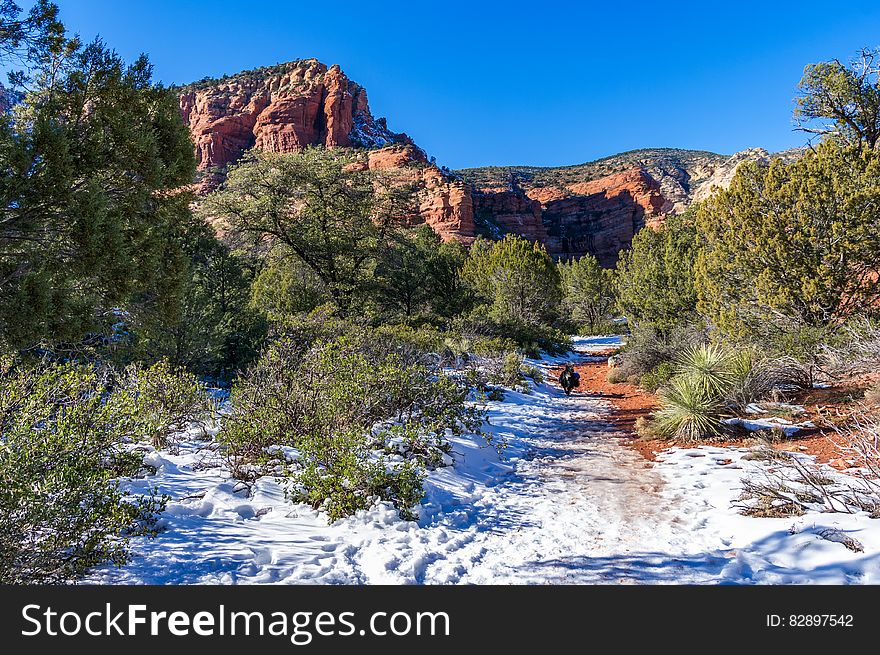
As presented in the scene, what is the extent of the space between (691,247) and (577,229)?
9387 centimetres

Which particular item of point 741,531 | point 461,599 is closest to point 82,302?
point 461,599

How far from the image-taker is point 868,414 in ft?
20.6

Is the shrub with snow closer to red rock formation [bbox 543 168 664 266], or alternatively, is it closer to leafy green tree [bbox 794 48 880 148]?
leafy green tree [bbox 794 48 880 148]

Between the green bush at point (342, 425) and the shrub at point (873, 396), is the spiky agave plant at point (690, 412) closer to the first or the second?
the shrub at point (873, 396)

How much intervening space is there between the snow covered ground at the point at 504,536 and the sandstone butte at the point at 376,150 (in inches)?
3079

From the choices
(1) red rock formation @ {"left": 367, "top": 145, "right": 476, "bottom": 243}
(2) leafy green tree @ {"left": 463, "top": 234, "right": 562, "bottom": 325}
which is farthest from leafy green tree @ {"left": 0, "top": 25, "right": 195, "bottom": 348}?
(1) red rock formation @ {"left": 367, "top": 145, "right": 476, "bottom": 243}

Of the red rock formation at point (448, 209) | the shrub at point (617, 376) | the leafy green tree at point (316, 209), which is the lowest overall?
the shrub at point (617, 376)

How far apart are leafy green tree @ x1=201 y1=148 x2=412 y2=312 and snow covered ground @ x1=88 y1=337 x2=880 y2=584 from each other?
10832mm

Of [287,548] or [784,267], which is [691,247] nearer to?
[784,267]

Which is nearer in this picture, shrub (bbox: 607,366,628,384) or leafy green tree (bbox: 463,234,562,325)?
shrub (bbox: 607,366,628,384)

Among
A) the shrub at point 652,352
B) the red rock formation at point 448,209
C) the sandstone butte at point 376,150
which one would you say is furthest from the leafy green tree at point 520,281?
the sandstone butte at point 376,150

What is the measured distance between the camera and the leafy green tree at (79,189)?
13.0 feet

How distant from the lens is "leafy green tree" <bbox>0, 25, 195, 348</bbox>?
13.0 feet

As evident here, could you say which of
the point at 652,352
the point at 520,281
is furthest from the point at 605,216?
the point at 652,352
